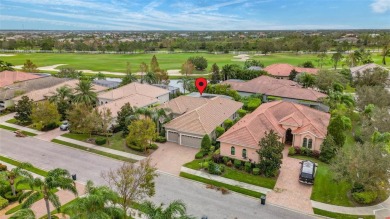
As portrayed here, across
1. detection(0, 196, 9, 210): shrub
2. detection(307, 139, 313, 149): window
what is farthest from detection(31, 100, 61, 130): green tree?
detection(307, 139, 313, 149): window

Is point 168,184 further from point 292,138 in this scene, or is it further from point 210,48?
point 210,48

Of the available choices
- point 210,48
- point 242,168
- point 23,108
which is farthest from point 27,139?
point 210,48

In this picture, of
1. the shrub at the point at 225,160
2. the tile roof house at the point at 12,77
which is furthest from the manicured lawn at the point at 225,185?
the tile roof house at the point at 12,77

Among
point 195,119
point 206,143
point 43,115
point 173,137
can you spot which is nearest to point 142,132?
point 173,137

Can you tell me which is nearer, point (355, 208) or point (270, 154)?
point (355, 208)

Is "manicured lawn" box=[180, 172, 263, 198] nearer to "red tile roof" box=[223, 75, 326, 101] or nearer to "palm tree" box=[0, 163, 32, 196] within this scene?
"palm tree" box=[0, 163, 32, 196]

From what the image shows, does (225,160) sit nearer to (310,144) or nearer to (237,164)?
(237,164)

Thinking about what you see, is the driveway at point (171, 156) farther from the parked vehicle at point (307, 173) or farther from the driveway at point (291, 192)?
the parked vehicle at point (307, 173)
